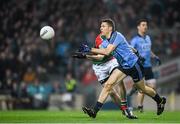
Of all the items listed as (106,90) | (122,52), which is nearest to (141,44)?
(122,52)

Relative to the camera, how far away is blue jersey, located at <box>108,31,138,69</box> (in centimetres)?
1634

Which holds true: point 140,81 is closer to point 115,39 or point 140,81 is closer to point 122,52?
point 122,52

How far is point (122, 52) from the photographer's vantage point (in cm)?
1652

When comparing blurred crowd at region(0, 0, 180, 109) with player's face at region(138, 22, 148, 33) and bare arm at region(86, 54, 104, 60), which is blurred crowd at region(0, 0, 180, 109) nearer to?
player's face at region(138, 22, 148, 33)

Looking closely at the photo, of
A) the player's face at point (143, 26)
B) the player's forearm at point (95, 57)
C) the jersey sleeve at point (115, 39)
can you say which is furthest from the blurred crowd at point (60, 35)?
the jersey sleeve at point (115, 39)

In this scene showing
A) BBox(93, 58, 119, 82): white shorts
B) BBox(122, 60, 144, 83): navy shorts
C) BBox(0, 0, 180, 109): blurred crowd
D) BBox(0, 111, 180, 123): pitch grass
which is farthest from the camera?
BBox(0, 0, 180, 109): blurred crowd

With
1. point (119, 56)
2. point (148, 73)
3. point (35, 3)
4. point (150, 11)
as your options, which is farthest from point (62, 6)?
point (119, 56)

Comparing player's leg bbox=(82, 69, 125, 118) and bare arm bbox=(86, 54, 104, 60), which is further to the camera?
bare arm bbox=(86, 54, 104, 60)

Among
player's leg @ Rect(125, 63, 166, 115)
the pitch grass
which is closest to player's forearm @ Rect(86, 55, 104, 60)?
player's leg @ Rect(125, 63, 166, 115)

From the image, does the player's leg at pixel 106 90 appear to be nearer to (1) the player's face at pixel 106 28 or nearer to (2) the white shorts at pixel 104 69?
(2) the white shorts at pixel 104 69

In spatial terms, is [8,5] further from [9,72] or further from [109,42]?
[109,42]

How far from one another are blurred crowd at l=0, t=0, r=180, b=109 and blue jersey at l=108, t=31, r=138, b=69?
13217mm

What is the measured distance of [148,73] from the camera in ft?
69.7

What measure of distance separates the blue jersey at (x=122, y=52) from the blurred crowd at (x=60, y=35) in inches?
520
